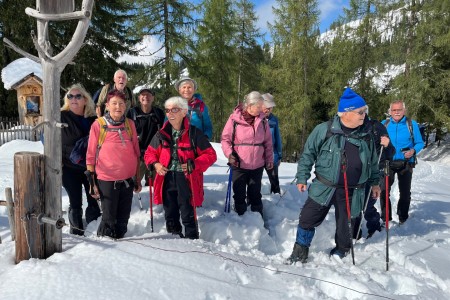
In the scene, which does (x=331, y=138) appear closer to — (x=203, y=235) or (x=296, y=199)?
(x=203, y=235)

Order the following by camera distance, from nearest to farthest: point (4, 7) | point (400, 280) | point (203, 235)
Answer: point (400, 280)
point (203, 235)
point (4, 7)

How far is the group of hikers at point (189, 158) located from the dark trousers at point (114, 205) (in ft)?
0.04

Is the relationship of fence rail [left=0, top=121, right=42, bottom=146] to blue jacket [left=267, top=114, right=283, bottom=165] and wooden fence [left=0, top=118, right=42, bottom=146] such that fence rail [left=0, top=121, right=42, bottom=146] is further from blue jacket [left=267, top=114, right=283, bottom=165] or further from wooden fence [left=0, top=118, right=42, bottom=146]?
blue jacket [left=267, top=114, right=283, bottom=165]

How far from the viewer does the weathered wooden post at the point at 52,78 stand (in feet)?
9.30

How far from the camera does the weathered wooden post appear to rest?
9.30ft

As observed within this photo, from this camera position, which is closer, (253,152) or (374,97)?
(253,152)

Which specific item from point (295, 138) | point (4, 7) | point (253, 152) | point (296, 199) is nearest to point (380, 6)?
point (295, 138)

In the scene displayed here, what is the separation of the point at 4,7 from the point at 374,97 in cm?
2338

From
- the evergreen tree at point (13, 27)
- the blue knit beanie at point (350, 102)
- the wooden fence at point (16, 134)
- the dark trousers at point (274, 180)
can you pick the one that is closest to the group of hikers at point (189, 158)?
the blue knit beanie at point (350, 102)

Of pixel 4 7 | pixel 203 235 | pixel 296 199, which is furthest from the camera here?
pixel 4 7

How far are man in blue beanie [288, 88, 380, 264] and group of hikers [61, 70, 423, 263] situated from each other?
0.01 metres

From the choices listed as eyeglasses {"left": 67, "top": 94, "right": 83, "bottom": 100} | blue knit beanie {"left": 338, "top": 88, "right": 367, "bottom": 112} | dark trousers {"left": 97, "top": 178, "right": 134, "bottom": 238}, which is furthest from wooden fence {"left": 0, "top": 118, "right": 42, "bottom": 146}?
blue knit beanie {"left": 338, "top": 88, "right": 367, "bottom": 112}

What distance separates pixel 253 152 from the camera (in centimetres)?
502

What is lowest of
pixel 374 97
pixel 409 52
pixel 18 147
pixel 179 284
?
pixel 179 284
